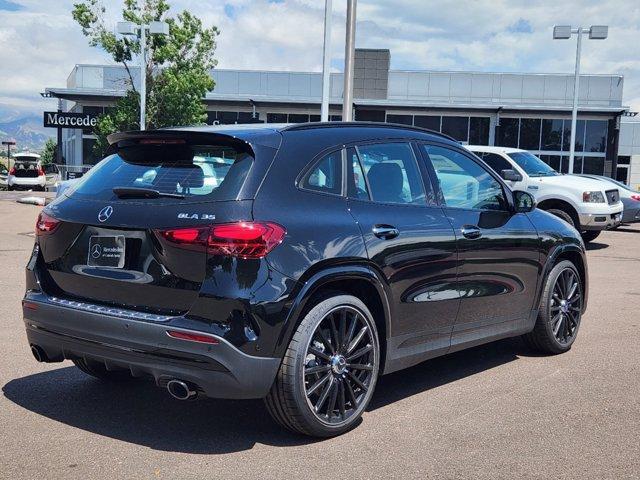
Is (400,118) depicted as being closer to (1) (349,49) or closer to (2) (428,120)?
(2) (428,120)

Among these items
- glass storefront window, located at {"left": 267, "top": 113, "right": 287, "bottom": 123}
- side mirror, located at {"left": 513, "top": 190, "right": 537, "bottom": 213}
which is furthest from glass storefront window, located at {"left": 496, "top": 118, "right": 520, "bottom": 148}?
side mirror, located at {"left": 513, "top": 190, "right": 537, "bottom": 213}

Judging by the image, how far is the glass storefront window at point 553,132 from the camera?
138 feet

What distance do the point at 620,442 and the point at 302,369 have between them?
73.6 inches

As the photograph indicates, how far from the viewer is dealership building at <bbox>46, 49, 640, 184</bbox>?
41375 mm

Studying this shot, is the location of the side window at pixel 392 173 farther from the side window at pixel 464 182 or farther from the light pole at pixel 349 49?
the light pole at pixel 349 49

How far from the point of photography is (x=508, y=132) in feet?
139

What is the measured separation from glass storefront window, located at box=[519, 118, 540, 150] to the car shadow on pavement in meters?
38.4

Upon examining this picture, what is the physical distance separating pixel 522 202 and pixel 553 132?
3844 cm

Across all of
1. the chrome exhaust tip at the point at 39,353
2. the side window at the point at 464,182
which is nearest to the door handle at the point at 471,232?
the side window at the point at 464,182

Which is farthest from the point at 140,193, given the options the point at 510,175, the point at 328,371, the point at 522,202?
the point at 510,175

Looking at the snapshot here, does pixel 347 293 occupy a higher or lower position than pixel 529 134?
lower

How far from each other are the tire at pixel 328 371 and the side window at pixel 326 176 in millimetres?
627

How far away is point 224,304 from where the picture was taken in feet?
12.2

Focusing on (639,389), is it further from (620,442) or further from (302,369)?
(302,369)
